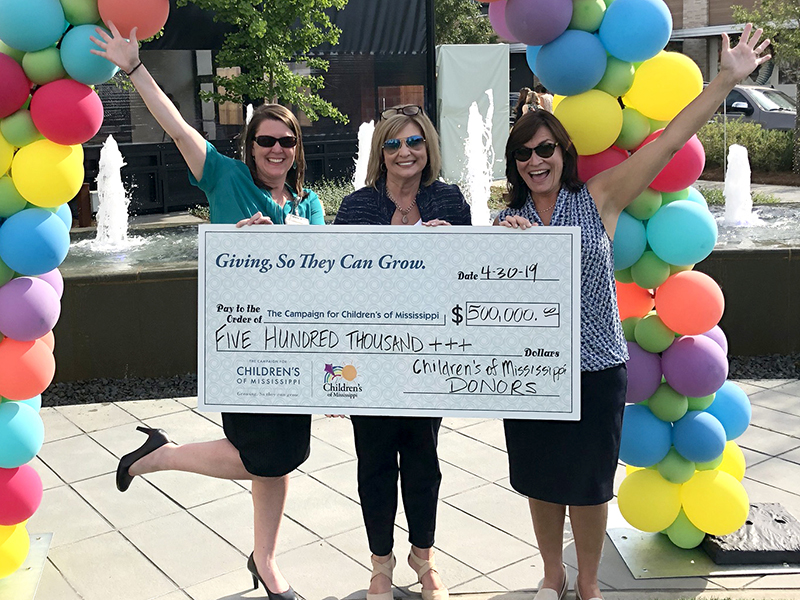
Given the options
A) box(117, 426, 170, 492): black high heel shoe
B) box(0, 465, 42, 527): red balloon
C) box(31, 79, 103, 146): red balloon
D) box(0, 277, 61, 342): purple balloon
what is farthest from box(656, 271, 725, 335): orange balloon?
box(0, 465, 42, 527): red balloon

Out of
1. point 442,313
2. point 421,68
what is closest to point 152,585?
point 442,313

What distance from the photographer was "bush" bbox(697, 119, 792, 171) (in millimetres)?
17750

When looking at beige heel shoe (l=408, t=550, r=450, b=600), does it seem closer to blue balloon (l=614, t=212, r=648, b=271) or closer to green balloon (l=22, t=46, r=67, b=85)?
blue balloon (l=614, t=212, r=648, b=271)

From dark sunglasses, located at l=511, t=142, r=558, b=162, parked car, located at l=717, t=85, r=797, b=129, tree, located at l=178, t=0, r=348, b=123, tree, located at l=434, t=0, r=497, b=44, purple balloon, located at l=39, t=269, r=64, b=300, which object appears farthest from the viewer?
tree, located at l=434, t=0, r=497, b=44

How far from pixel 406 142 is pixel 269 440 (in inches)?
49.5

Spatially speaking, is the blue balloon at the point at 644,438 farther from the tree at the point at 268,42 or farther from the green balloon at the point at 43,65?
the tree at the point at 268,42

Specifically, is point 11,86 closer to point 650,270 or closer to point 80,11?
point 80,11

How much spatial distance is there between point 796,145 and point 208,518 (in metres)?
15.7

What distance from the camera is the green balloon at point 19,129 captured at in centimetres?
346

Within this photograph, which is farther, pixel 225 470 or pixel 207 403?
pixel 225 470

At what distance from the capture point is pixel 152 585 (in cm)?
395

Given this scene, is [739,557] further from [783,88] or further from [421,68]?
[783,88]

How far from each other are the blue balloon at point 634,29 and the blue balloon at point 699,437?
59.2 inches

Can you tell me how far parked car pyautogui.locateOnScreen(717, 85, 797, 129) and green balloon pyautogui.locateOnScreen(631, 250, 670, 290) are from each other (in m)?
18.2
